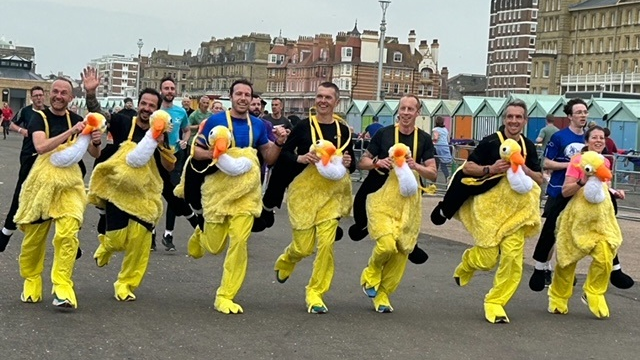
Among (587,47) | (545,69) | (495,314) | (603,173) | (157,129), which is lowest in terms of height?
(495,314)

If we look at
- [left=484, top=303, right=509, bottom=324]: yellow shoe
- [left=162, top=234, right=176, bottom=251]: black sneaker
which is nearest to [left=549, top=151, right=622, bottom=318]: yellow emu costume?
[left=484, top=303, right=509, bottom=324]: yellow shoe

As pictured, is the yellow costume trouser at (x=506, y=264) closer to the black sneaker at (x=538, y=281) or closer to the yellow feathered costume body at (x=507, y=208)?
the yellow feathered costume body at (x=507, y=208)

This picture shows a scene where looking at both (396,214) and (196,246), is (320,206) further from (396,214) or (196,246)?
(196,246)

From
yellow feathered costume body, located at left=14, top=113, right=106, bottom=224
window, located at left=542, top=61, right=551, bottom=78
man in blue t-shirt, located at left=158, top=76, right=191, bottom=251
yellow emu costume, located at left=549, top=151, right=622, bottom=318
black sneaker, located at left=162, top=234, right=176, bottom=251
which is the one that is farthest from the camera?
window, located at left=542, top=61, right=551, bottom=78

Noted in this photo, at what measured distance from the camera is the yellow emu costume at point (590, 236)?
9.49 meters

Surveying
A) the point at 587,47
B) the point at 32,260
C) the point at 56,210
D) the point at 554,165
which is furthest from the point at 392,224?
the point at 587,47

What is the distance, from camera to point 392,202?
941 centimetres

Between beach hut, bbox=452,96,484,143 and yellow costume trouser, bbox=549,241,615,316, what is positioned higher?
beach hut, bbox=452,96,484,143

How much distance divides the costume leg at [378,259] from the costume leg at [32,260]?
267 centimetres

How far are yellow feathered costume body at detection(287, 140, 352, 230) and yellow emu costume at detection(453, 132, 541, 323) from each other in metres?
1.12

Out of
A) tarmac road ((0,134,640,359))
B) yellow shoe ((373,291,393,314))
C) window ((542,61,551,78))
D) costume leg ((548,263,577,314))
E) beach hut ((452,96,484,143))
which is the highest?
window ((542,61,551,78))

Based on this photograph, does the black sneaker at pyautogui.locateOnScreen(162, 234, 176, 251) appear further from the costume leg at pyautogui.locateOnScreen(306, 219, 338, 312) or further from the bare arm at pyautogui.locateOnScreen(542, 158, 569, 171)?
the bare arm at pyautogui.locateOnScreen(542, 158, 569, 171)

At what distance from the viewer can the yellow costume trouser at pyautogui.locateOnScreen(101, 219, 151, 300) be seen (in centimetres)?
939

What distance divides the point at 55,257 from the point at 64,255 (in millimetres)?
96
